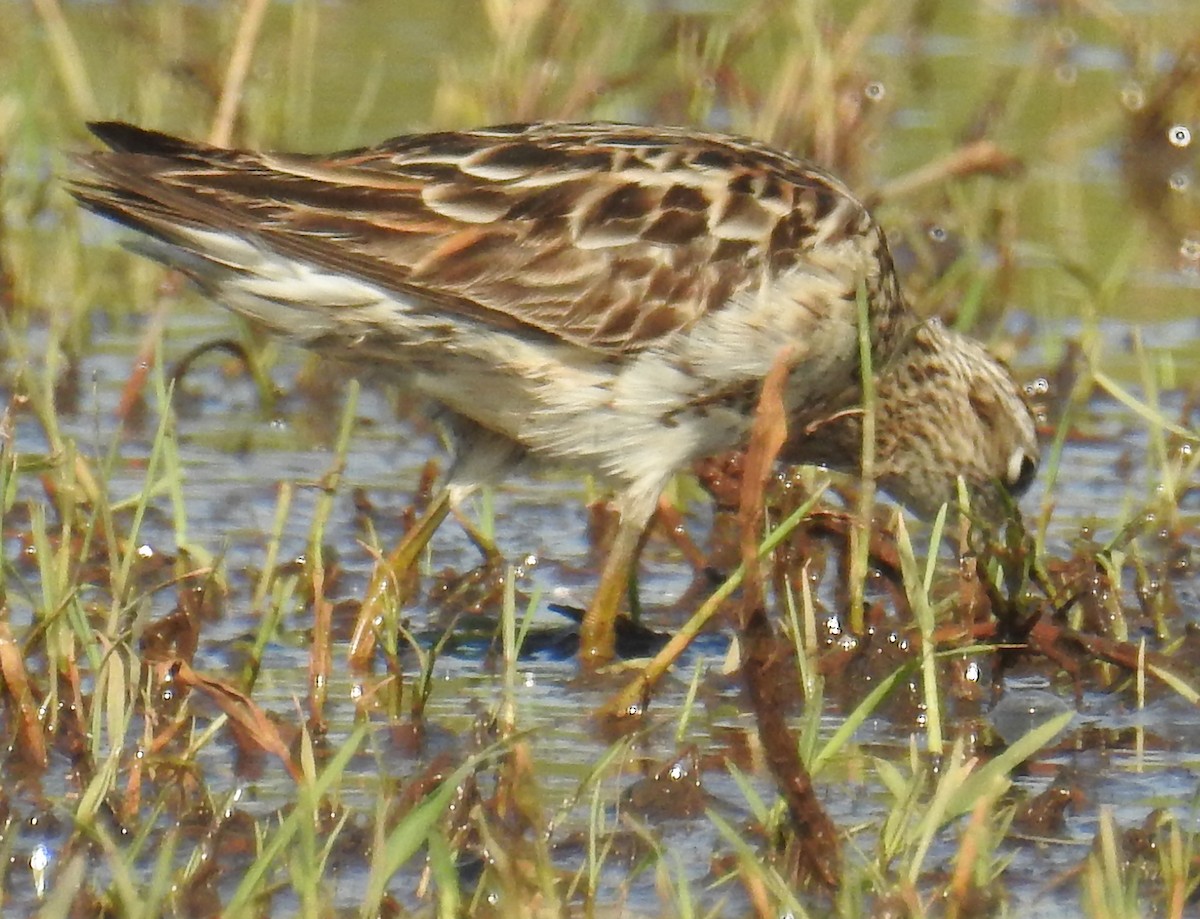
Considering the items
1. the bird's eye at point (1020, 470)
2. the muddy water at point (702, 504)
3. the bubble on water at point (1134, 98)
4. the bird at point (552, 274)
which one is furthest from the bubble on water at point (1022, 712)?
the bubble on water at point (1134, 98)

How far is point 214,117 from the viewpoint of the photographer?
9359 millimetres

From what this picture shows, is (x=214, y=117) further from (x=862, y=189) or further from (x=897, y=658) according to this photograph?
(x=897, y=658)

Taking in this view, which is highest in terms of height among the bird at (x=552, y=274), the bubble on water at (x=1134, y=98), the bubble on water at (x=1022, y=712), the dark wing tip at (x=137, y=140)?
the bubble on water at (x=1134, y=98)

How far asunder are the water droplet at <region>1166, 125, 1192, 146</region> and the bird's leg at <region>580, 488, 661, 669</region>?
20.2 feet

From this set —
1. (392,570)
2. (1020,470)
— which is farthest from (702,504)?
(392,570)

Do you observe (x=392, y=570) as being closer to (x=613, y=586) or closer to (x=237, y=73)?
(x=613, y=586)

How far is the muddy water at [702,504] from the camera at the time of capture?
5.93 m

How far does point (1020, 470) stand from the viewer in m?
7.88

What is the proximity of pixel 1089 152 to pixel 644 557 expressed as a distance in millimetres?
5332

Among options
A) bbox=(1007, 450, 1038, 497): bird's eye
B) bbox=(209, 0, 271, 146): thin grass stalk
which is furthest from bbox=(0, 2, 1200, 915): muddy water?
bbox=(209, 0, 271, 146): thin grass stalk

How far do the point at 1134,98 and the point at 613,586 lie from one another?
20.9 feet

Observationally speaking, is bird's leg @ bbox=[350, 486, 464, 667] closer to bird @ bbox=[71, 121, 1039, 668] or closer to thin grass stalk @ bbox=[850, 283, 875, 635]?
bird @ bbox=[71, 121, 1039, 668]

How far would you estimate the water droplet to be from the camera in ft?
40.8

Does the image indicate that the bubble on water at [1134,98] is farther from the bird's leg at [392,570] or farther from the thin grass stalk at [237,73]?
the bird's leg at [392,570]
